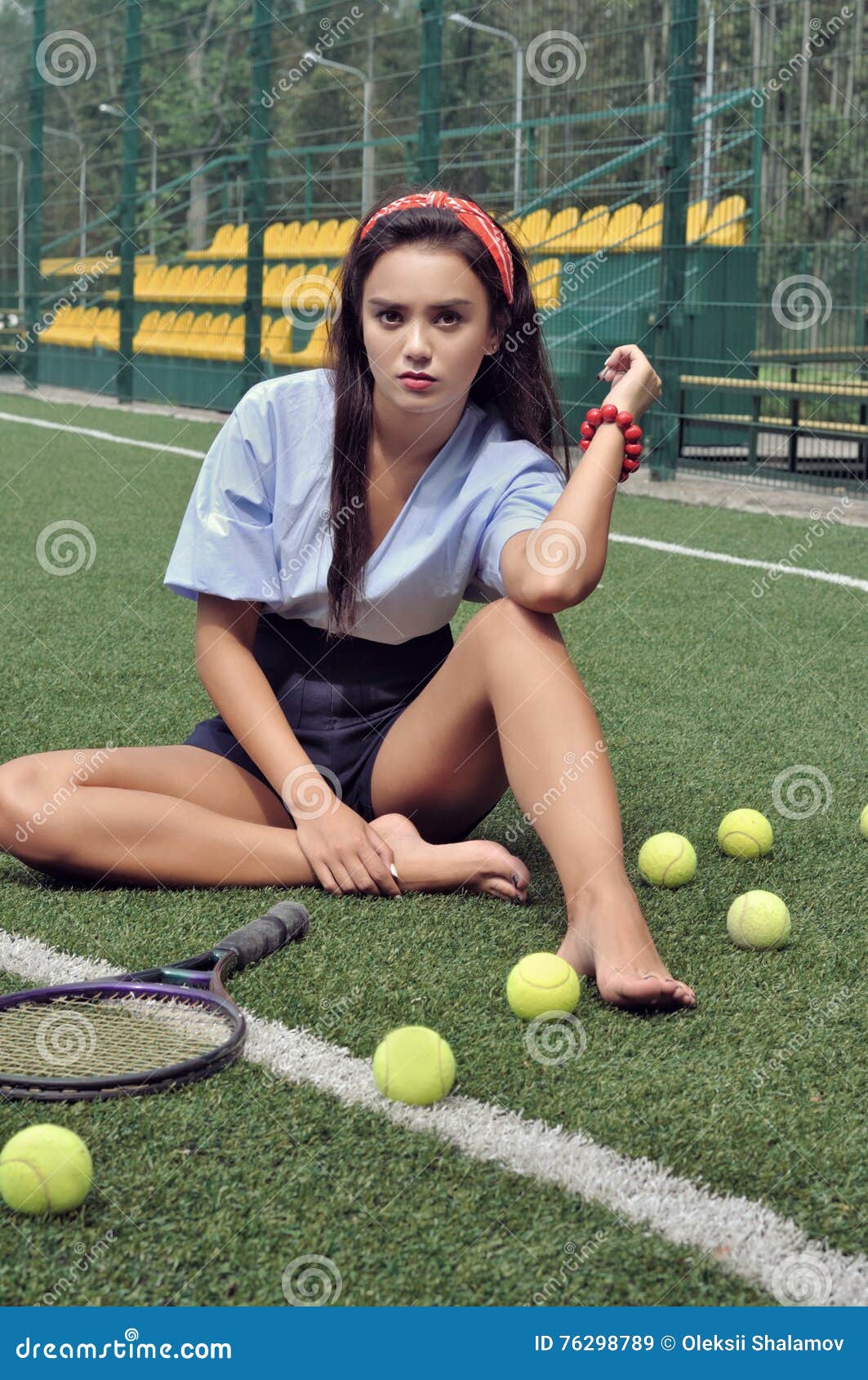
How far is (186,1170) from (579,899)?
876 mm

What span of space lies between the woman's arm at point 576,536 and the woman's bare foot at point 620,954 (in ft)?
1.69

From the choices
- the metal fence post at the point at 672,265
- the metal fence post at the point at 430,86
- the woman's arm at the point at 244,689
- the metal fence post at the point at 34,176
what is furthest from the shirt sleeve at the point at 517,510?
the metal fence post at the point at 34,176

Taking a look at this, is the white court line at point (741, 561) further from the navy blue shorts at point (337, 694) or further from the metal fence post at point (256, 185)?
the metal fence post at point (256, 185)

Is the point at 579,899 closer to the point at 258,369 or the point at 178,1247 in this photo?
the point at 178,1247

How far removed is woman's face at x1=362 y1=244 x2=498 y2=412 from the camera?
107 inches

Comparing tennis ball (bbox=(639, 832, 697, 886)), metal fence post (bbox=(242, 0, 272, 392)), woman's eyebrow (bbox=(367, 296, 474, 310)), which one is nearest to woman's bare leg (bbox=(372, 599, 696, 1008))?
tennis ball (bbox=(639, 832, 697, 886))

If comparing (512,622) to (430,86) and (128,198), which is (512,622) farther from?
(128,198)

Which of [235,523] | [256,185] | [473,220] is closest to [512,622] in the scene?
[235,523]

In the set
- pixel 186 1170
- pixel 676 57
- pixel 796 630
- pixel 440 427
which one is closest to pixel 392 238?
pixel 440 427

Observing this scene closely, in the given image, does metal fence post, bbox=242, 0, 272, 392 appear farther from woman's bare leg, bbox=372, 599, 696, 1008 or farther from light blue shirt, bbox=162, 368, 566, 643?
woman's bare leg, bbox=372, 599, 696, 1008

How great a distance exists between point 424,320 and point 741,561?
4509 mm

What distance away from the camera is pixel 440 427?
9.60 feet

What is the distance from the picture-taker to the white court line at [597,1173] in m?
1.76

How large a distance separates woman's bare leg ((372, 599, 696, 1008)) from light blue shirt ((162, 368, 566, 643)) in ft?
0.65
